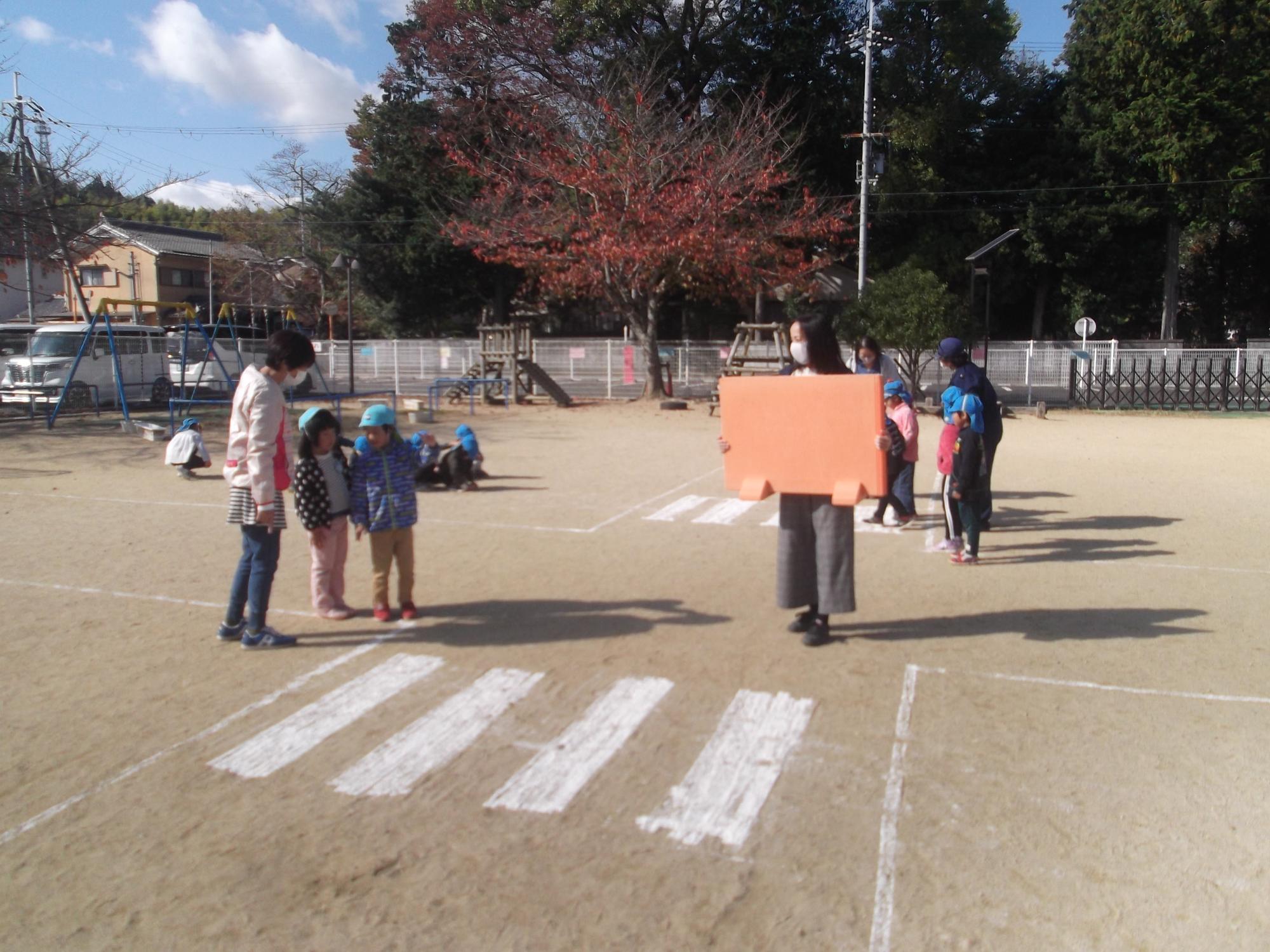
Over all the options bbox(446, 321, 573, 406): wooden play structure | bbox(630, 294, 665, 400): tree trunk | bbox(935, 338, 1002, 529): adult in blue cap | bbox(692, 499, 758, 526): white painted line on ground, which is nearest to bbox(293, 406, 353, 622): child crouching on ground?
bbox(692, 499, 758, 526): white painted line on ground

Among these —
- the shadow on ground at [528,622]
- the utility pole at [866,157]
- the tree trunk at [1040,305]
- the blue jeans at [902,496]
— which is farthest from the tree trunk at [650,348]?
the shadow on ground at [528,622]

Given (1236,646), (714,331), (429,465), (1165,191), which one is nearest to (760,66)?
(714,331)

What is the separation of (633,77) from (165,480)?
2118 cm

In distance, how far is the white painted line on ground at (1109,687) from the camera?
5.11m

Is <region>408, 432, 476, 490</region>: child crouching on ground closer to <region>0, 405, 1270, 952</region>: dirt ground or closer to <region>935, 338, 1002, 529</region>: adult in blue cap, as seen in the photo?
<region>0, 405, 1270, 952</region>: dirt ground

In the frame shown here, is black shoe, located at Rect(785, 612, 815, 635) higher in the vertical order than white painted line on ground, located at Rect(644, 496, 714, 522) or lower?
lower

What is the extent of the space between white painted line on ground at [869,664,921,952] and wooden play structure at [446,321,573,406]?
22.3 meters

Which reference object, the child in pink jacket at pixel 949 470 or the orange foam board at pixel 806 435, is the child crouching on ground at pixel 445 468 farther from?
the orange foam board at pixel 806 435

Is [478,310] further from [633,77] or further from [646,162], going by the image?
[646,162]

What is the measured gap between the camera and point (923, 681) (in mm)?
5332

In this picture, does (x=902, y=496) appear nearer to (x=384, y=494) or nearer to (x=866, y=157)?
(x=384, y=494)

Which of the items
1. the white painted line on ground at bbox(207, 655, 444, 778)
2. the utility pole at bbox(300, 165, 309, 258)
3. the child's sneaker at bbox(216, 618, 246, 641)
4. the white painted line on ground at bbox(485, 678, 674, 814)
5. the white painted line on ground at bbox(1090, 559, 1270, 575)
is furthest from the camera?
the utility pole at bbox(300, 165, 309, 258)

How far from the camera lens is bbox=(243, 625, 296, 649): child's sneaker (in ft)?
19.2

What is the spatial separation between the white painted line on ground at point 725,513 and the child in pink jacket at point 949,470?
2.08 metres
